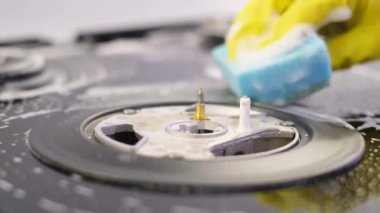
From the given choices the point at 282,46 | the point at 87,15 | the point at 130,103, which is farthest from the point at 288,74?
the point at 87,15

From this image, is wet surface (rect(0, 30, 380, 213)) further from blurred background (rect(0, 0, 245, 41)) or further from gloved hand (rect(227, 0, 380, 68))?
blurred background (rect(0, 0, 245, 41))

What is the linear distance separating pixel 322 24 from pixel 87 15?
2.68ft

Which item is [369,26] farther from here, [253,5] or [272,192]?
[272,192]

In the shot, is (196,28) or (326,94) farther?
(196,28)

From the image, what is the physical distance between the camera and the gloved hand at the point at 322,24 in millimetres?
701

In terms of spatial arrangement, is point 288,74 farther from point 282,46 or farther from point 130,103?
point 130,103

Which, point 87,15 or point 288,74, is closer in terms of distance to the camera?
point 288,74

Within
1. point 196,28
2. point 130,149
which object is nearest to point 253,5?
point 130,149

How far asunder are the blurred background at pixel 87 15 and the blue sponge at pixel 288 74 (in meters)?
0.58

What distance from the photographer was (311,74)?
668 millimetres

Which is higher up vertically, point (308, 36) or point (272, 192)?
point (308, 36)

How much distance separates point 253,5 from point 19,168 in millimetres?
390

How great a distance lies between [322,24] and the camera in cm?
72

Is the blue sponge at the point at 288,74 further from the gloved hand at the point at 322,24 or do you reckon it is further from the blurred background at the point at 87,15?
the blurred background at the point at 87,15
